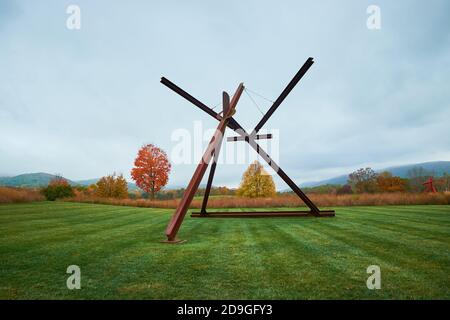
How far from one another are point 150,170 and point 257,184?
60.8ft

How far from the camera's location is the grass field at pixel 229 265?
139 inches

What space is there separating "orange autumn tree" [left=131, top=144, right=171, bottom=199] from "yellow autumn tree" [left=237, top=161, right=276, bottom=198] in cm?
1456

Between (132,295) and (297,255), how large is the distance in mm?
3349

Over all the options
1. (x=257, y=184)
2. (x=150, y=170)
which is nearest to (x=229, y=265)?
(x=150, y=170)

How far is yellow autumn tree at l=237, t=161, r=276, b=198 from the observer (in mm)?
46656

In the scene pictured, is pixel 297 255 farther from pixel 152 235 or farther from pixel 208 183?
pixel 208 183

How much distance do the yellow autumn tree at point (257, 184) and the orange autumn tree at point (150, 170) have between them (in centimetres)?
1456

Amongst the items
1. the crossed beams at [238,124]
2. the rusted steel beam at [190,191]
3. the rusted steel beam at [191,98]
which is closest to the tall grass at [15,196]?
the crossed beams at [238,124]

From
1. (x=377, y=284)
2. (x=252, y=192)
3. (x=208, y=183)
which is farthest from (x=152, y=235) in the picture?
(x=252, y=192)

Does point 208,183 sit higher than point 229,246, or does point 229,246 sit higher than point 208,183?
point 208,183

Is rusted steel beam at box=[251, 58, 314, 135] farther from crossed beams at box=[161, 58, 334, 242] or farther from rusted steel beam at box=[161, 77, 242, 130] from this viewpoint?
rusted steel beam at box=[161, 77, 242, 130]

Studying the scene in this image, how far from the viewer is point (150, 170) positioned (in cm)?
4134

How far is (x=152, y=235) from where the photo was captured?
807cm
